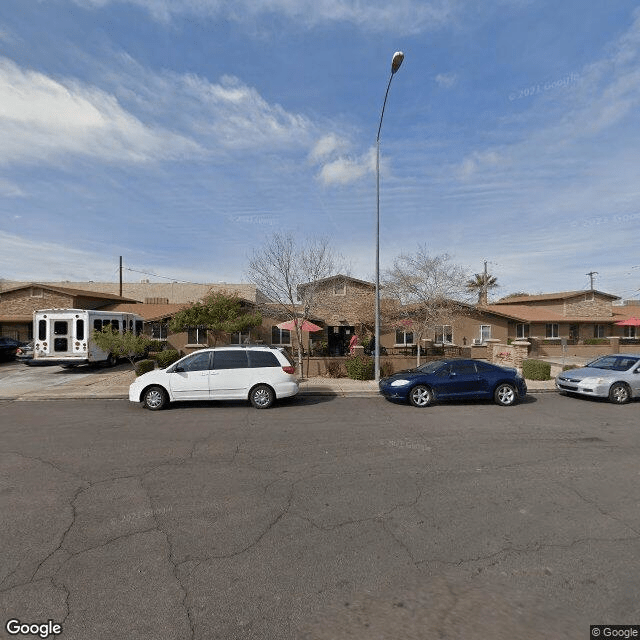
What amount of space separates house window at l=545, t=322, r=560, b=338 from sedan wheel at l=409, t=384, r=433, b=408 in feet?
79.9

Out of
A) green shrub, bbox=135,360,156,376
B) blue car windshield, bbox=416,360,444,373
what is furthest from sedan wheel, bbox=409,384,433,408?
green shrub, bbox=135,360,156,376

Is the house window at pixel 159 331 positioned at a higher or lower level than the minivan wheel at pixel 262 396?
higher

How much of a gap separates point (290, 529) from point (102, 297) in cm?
2986

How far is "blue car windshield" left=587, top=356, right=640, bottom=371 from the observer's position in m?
11.7

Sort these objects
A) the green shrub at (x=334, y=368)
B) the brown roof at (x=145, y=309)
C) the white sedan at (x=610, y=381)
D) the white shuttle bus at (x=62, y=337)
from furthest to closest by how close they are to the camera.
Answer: the brown roof at (x=145, y=309), the white shuttle bus at (x=62, y=337), the green shrub at (x=334, y=368), the white sedan at (x=610, y=381)

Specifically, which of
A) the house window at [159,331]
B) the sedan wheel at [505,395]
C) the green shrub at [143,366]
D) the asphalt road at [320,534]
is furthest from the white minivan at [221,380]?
the house window at [159,331]

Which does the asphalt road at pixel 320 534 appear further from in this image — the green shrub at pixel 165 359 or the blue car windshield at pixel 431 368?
Answer: the green shrub at pixel 165 359

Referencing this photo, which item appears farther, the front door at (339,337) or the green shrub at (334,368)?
the front door at (339,337)

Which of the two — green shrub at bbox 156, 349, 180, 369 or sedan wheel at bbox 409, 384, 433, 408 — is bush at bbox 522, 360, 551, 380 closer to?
sedan wheel at bbox 409, 384, 433, 408

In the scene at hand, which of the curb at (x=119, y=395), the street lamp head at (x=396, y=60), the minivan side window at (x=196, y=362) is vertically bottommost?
the curb at (x=119, y=395)

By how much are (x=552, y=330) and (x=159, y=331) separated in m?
29.3

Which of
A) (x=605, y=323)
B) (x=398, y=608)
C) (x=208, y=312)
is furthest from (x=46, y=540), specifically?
(x=605, y=323)

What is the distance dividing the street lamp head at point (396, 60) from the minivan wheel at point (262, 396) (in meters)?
10.5

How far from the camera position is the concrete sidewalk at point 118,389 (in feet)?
39.9
